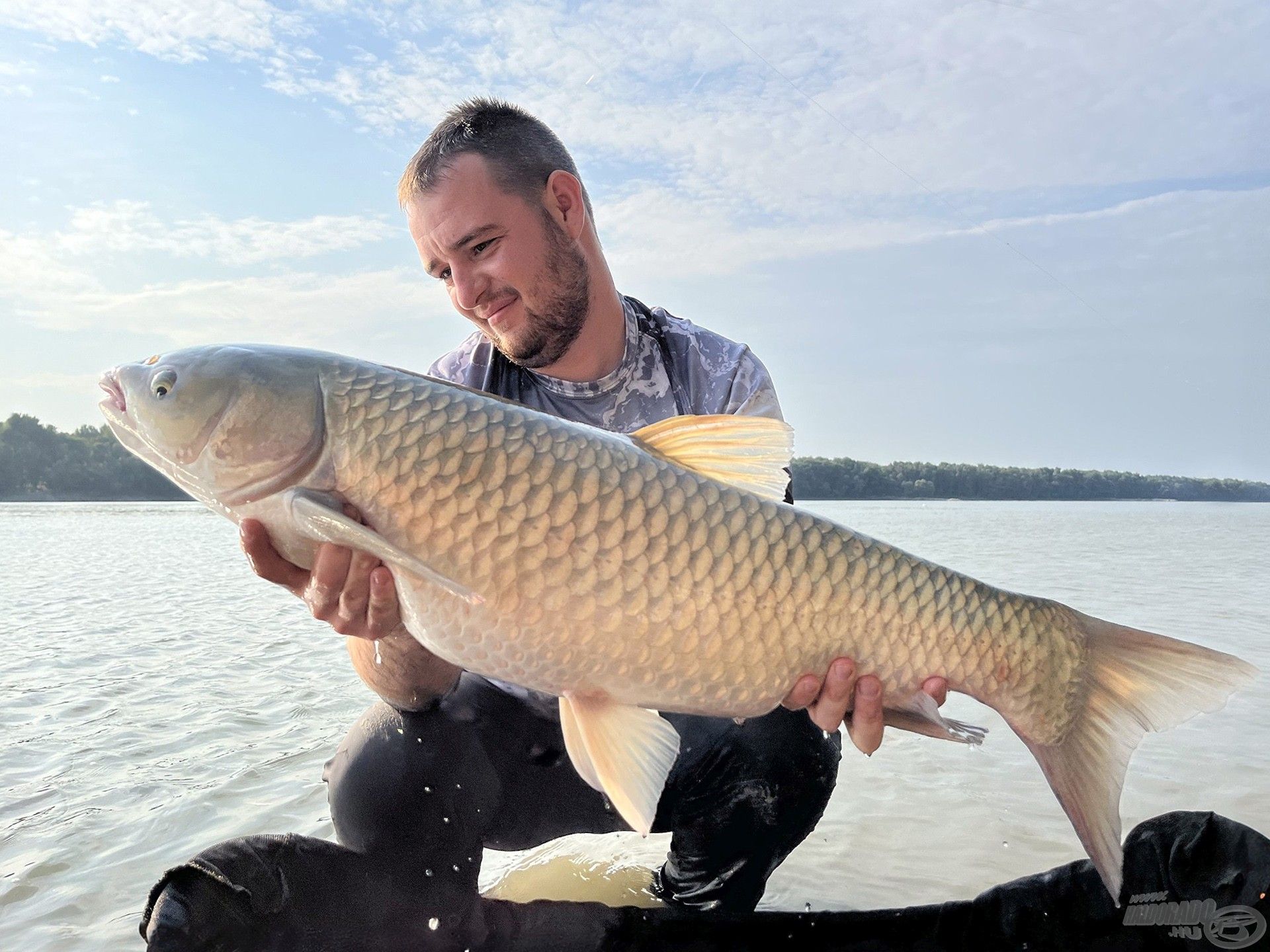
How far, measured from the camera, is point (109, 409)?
59.4 inches

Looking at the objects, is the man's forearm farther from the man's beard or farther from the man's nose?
the man's nose

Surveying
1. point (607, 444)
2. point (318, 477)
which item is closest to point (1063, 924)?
point (607, 444)

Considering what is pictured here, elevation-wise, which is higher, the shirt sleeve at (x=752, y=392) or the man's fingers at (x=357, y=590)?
the shirt sleeve at (x=752, y=392)

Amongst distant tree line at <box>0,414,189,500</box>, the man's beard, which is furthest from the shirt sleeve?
distant tree line at <box>0,414,189,500</box>

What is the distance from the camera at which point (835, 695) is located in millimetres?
1554

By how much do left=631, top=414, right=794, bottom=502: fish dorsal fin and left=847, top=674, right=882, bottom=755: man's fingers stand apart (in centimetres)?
32

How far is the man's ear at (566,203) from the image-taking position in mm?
2484

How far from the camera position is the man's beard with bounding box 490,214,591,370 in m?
2.31

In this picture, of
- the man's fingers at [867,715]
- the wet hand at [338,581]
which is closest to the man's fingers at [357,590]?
the wet hand at [338,581]

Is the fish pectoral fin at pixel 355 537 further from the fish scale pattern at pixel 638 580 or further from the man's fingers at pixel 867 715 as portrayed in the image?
the man's fingers at pixel 867 715

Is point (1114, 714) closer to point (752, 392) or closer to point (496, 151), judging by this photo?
point (752, 392)

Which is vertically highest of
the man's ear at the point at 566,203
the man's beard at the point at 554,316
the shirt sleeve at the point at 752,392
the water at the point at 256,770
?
the man's ear at the point at 566,203

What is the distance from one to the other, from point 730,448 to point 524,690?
0.74m

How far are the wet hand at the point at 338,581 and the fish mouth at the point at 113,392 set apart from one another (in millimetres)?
A: 263
